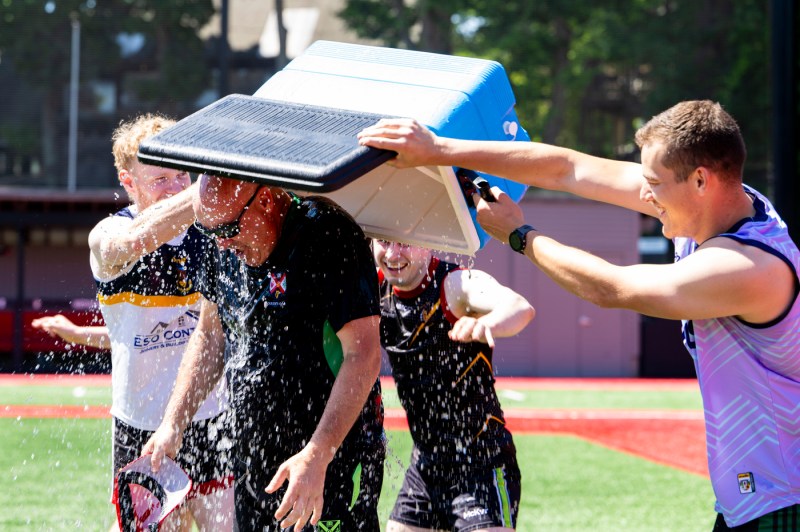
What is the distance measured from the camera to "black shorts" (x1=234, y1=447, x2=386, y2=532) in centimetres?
321

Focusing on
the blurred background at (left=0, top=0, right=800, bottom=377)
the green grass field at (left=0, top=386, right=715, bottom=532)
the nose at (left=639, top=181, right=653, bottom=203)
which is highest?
the nose at (left=639, top=181, right=653, bottom=203)

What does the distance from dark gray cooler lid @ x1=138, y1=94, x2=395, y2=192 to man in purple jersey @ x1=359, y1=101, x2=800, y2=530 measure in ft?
0.37

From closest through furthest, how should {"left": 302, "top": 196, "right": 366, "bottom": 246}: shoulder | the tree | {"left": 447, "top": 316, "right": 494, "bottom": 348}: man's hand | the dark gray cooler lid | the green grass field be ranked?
the dark gray cooler lid < {"left": 302, "top": 196, "right": 366, "bottom": 246}: shoulder < {"left": 447, "top": 316, "right": 494, "bottom": 348}: man's hand < the green grass field < the tree

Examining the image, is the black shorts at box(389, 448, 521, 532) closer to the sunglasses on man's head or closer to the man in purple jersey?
the man in purple jersey

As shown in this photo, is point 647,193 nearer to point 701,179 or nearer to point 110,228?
point 701,179

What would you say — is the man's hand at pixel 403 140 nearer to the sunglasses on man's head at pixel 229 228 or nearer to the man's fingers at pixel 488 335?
the sunglasses on man's head at pixel 229 228

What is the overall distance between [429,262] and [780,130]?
10.2 m

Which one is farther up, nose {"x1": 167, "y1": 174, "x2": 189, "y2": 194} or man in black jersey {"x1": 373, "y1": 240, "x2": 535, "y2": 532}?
nose {"x1": 167, "y1": 174, "x2": 189, "y2": 194}

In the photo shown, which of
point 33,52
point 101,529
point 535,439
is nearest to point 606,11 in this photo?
point 33,52

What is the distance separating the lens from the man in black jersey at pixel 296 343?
314 centimetres

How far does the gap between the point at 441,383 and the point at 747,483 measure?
164 centimetres

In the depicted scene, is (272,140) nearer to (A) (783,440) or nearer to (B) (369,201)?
(B) (369,201)

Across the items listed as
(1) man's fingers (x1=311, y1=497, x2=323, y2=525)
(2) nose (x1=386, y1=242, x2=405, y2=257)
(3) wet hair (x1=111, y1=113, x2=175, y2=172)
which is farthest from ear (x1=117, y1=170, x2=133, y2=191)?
(1) man's fingers (x1=311, y1=497, x2=323, y2=525)

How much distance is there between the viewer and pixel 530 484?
8.38 metres
